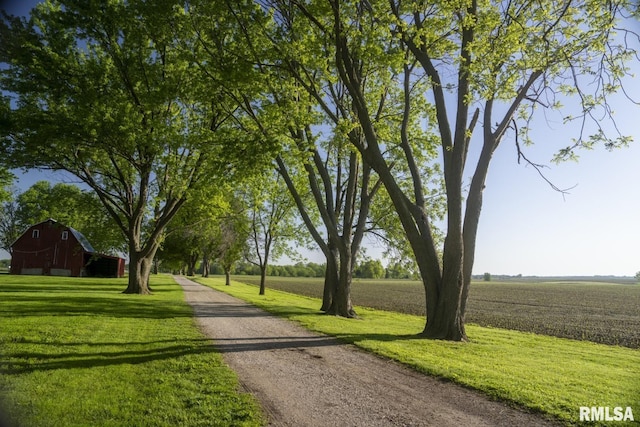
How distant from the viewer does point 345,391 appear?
6.82 metres

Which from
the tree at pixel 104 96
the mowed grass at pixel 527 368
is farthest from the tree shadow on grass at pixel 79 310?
the mowed grass at pixel 527 368

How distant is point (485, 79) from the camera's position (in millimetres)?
12117

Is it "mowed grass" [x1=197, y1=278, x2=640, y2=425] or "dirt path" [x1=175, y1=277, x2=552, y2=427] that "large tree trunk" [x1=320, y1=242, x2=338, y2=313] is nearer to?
"mowed grass" [x1=197, y1=278, x2=640, y2=425]

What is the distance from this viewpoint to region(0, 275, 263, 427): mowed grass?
17.5ft

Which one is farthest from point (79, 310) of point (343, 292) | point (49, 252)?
point (49, 252)

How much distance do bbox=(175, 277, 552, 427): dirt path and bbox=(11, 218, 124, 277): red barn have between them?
46.9 meters

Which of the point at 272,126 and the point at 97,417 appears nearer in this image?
the point at 97,417

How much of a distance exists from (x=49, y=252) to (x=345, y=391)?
5489cm

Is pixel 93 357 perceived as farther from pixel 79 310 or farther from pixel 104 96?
pixel 104 96

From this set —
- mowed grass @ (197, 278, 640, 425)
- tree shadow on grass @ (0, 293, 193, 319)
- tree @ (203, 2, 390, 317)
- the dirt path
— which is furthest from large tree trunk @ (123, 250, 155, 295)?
the dirt path

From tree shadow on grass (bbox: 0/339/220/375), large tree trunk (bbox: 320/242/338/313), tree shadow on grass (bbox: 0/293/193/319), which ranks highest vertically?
large tree trunk (bbox: 320/242/338/313)

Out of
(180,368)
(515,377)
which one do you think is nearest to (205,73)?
(180,368)

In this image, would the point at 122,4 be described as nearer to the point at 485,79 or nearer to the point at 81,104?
the point at 81,104

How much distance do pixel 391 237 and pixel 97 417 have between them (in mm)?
21591
